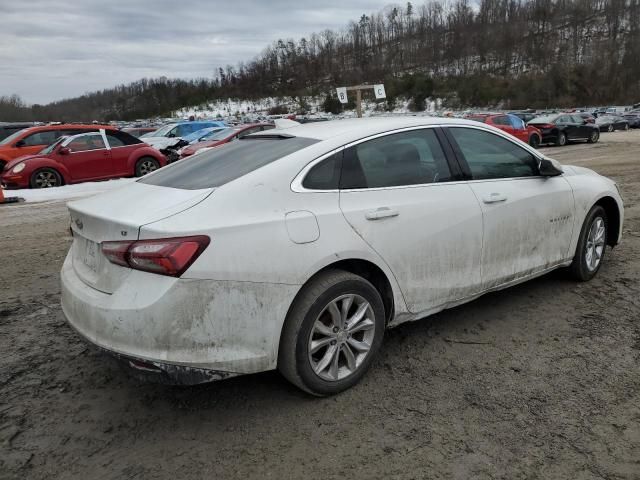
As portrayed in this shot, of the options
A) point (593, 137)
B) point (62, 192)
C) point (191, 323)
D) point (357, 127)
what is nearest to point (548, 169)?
point (357, 127)

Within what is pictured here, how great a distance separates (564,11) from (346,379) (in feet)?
403

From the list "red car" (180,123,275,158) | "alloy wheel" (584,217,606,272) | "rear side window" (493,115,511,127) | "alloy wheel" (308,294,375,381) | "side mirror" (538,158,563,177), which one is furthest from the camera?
"rear side window" (493,115,511,127)

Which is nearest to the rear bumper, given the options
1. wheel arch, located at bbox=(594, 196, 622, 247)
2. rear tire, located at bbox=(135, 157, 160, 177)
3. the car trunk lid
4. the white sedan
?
the white sedan

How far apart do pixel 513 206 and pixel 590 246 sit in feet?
4.42

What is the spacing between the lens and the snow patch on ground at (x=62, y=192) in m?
Answer: 11.8

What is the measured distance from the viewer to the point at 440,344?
12.4 ft

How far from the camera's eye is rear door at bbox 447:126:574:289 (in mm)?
3848

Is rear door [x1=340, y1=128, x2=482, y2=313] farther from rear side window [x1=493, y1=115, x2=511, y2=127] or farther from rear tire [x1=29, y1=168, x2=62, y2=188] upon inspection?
rear side window [x1=493, y1=115, x2=511, y2=127]

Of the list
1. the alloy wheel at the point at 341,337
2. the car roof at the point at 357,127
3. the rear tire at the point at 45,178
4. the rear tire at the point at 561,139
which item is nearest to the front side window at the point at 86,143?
the rear tire at the point at 45,178

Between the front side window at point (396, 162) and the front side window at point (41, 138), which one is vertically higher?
the front side window at point (41, 138)

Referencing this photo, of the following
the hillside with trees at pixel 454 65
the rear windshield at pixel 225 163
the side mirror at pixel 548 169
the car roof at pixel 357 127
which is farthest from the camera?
the hillside with trees at pixel 454 65

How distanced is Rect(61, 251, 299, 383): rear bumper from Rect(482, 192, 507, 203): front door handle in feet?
5.57

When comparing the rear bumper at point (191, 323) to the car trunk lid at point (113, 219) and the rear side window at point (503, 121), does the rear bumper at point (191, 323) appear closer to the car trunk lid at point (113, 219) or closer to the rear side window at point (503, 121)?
the car trunk lid at point (113, 219)

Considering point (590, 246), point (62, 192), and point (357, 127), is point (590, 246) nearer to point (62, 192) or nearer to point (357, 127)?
point (357, 127)
